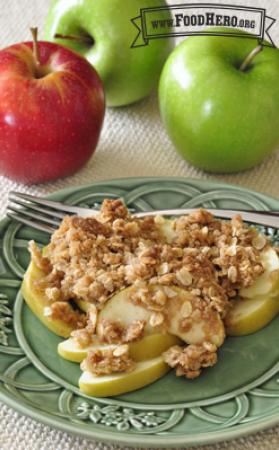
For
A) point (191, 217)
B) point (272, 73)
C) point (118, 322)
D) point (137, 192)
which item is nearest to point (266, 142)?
point (272, 73)

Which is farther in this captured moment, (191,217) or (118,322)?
(191,217)

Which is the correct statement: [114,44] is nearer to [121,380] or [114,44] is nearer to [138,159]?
[138,159]

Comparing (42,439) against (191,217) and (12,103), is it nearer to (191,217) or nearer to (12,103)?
(191,217)

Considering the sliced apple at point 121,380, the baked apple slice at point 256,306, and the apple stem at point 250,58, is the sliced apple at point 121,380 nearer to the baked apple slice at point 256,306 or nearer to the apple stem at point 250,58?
the baked apple slice at point 256,306

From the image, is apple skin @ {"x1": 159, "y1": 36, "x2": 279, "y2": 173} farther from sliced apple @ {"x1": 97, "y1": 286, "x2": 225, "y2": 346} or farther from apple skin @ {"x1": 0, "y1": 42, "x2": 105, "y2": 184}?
sliced apple @ {"x1": 97, "y1": 286, "x2": 225, "y2": 346}

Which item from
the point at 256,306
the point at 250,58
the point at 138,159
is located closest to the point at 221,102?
the point at 250,58

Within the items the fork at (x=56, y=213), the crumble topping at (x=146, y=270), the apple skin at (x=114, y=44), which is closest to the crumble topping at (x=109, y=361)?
the crumble topping at (x=146, y=270)
